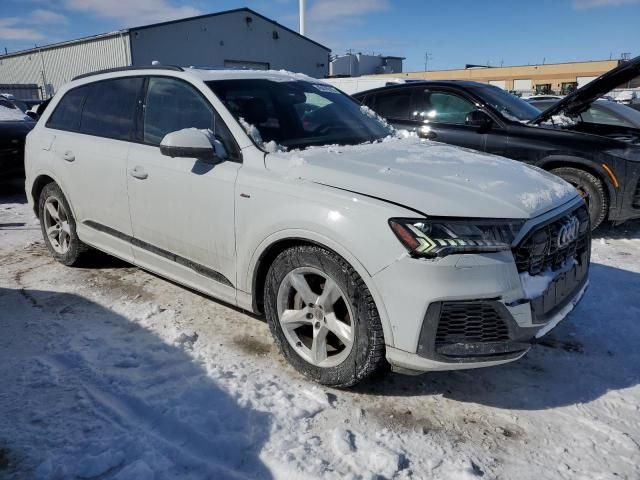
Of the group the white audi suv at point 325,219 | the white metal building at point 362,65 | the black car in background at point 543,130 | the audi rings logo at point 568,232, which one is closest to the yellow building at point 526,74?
the white metal building at point 362,65

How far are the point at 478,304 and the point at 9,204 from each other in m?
7.55

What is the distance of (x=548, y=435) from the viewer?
8.38 ft

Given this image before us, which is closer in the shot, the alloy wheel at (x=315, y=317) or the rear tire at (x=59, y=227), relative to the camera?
the alloy wheel at (x=315, y=317)

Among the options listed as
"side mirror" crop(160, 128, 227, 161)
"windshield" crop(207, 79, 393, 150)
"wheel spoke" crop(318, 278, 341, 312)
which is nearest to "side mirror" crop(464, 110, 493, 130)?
"windshield" crop(207, 79, 393, 150)

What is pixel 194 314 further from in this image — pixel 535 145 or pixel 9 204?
pixel 9 204

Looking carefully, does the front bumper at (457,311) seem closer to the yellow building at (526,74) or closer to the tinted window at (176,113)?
the tinted window at (176,113)

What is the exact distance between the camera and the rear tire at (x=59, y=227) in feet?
15.1

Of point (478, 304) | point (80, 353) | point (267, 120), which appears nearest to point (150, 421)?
point (80, 353)

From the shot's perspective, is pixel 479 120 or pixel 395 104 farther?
pixel 395 104

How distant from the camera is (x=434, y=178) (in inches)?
108

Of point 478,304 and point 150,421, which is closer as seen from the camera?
point 478,304

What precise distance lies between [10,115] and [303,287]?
27.6ft

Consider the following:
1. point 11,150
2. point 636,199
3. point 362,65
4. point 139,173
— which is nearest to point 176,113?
point 139,173

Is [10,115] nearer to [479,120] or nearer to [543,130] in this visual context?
[479,120]
